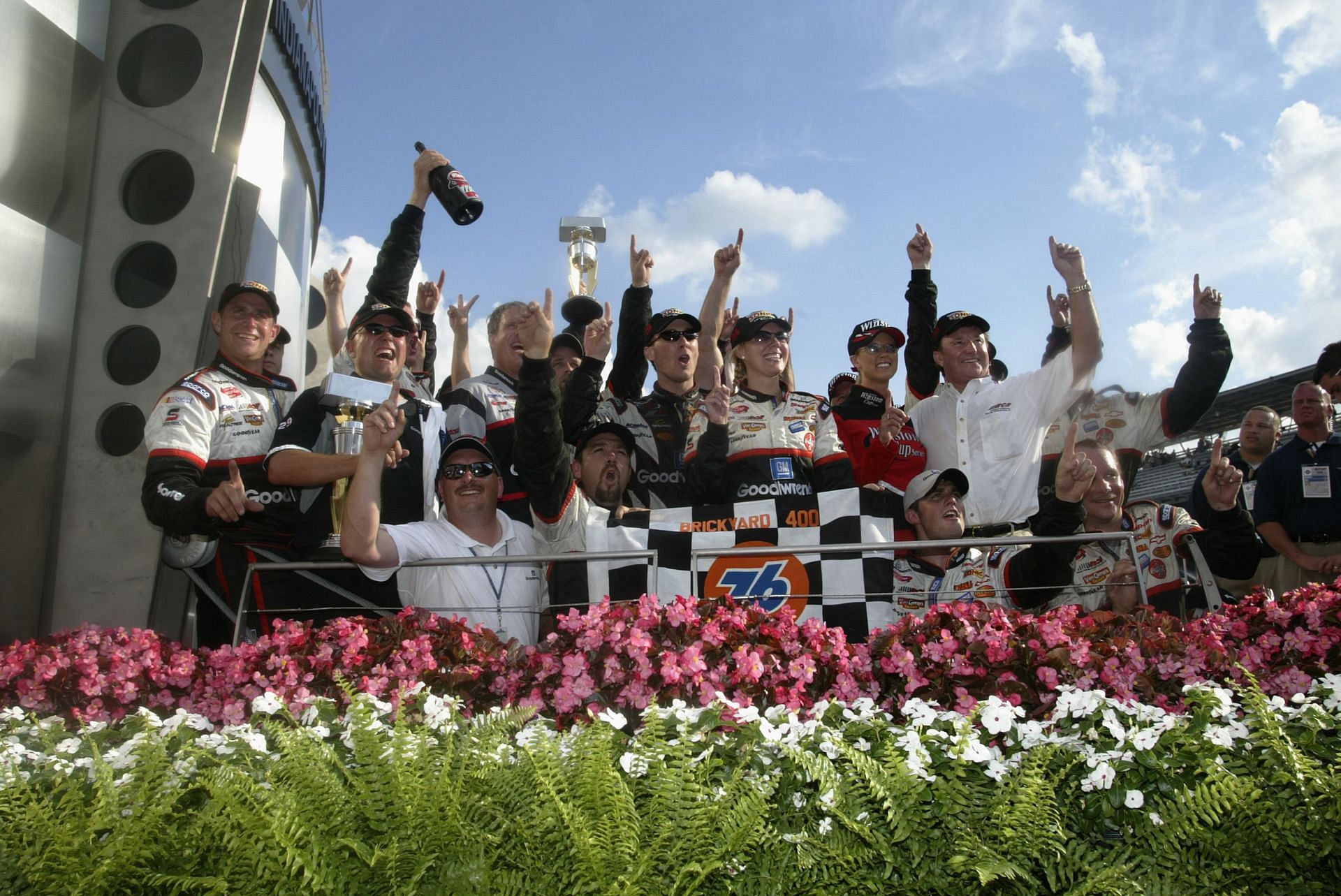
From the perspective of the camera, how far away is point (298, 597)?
5137 millimetres

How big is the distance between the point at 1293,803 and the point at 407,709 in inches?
101

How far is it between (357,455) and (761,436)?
2211 mm

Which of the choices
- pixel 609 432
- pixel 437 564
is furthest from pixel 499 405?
pixel 437 564

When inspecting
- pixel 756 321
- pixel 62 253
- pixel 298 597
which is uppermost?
pixel 62 253

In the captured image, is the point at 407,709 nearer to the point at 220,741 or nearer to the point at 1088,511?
the point at 220,741

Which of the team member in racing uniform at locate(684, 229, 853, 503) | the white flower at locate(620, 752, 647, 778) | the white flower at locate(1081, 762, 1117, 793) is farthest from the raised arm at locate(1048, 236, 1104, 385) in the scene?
the white flower at locate(620, 752, 647, 778)

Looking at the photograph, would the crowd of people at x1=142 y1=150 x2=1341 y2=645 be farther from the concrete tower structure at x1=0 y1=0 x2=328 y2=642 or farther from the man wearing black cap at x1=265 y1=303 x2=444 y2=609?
the concrete tower structure at x1=0 y1=0 x2=328 y2=642

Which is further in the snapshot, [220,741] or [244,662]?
[244,662]

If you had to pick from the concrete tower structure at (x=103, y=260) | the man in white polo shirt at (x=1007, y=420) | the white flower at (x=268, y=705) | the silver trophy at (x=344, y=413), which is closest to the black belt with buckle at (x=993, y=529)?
the man in white polo shirt at (x=1007, y=420)

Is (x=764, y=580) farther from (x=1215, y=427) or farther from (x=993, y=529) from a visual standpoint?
(x=1215, y=427)

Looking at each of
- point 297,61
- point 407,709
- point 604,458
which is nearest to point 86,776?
point 407,709

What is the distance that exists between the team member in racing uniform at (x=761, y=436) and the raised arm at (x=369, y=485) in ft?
5.34

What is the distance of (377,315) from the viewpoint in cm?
570

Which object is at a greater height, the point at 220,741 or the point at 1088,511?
the point at 1088,511
